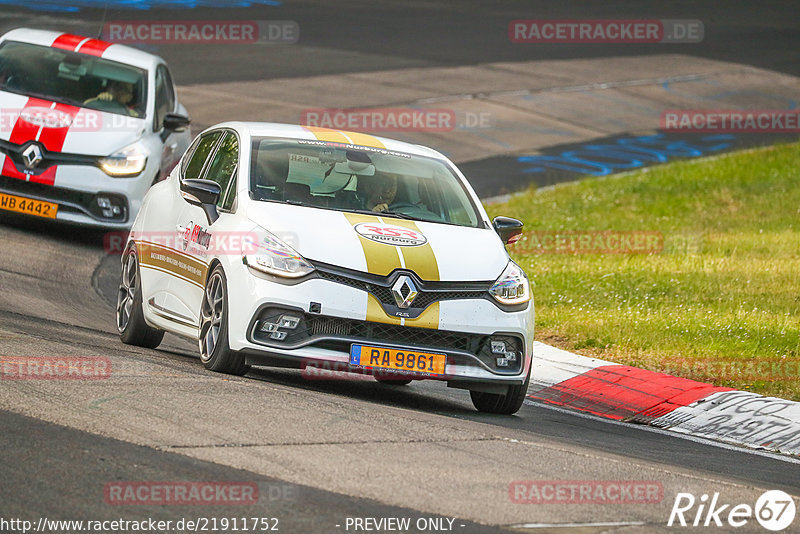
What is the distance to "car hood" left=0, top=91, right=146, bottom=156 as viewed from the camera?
13797 millimetres

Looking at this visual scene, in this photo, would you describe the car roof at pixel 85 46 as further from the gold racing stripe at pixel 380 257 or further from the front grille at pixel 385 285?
the front grille at pixel 385 285

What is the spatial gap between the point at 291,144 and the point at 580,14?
31706 millimetres

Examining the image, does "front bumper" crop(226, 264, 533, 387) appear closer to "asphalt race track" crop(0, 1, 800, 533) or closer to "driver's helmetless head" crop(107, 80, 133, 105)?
"asphalt race track" crop(0, 1, 800, 533)

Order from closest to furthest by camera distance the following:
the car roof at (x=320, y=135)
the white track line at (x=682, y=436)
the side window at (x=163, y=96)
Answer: the white track line at (x=682, y=436) → the car roof at (x=320, y=135) → the side window at (x=163, y=96)

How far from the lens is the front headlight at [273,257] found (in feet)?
27.2

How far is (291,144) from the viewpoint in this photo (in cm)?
963

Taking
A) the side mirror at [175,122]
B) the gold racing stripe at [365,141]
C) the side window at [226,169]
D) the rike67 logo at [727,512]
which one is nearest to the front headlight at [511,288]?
the gold racing stripe at [365,141]

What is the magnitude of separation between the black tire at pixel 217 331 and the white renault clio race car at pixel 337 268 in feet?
0.04

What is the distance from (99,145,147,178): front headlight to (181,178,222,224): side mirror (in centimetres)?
490

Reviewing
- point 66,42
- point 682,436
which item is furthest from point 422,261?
point 66,42

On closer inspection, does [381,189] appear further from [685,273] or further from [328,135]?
[685,273]

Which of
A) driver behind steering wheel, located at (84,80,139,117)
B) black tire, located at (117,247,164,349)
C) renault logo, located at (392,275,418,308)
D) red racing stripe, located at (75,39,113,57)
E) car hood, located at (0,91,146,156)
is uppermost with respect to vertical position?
red racing stripe, located at (75,39,113,57)

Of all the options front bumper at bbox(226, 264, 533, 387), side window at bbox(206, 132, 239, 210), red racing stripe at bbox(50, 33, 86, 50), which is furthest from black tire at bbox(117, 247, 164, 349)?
red racing stripe at bbox(50, 33, 86, 50)

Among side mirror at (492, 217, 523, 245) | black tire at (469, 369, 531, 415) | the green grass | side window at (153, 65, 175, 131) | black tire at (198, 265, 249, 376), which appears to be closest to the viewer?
black tire at (198, 265, 249, 376)
